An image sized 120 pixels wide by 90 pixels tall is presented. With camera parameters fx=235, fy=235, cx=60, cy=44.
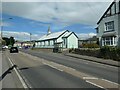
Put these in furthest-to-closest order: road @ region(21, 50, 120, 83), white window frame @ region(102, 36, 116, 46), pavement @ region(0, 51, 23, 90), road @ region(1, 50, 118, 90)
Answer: white window frame @ region(102, 36, 116, 46) → road @ region(21, 50, 120, 83) → road @ region(1, 50, 118, 90) → pavement @ region(0, 51, 23, 90)

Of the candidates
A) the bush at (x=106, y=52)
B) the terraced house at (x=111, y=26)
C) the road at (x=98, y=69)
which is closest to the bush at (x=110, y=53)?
the bush at (x=106, y=52)

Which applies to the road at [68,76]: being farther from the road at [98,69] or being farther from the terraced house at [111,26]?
the terraced house at [111,26]

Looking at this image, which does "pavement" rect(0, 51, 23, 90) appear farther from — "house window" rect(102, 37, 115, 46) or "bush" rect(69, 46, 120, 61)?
"house window" rect(102, 37, 115, 46)

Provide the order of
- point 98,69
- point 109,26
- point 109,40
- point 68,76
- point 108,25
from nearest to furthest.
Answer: point 68,76 < point 98,69 < point 109,40 < point 109,26 < point 108,25

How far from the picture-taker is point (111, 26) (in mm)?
43844

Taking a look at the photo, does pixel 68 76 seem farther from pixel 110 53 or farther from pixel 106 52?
pixel 106 52

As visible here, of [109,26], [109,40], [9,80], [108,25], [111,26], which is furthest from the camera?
[108,25]

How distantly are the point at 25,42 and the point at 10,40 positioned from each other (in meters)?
31.6

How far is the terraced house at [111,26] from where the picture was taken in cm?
4200

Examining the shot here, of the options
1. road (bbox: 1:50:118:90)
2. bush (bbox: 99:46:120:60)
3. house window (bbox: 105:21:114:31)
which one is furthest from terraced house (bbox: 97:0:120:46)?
road (bbox: 1:50:118:90)

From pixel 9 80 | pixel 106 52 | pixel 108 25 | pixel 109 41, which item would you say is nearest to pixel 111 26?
pixel 108 25

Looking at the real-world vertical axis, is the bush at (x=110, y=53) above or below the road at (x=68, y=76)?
above

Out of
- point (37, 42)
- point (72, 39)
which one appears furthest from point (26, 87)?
point (37, 42)

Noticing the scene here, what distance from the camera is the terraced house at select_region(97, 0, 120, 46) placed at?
42.0 meters
